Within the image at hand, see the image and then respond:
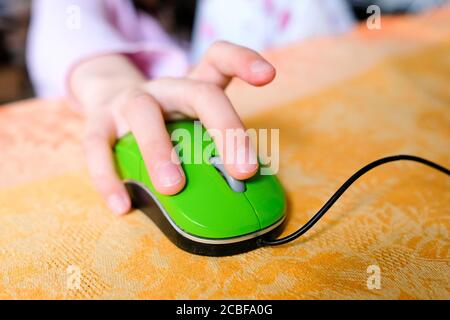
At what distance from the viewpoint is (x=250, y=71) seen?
0.33m

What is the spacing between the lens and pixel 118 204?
0.35 m

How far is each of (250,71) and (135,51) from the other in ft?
0.94

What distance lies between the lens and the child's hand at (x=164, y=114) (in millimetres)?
312

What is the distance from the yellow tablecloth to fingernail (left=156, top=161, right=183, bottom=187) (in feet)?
0.15

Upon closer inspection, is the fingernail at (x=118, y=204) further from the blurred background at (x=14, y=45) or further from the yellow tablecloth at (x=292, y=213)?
the blurred background at (x=14, y=45)

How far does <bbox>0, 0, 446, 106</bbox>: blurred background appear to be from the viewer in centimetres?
118

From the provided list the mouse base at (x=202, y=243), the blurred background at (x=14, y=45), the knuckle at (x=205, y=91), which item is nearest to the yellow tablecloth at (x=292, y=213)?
the mouse base at (x=202, y=243)

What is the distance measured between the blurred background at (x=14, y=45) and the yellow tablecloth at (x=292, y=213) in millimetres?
724

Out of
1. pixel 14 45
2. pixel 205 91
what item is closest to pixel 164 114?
pixel 205 91

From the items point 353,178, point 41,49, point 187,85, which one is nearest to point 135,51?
point 41,49

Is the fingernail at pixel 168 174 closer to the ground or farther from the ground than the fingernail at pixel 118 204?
farther from the ground

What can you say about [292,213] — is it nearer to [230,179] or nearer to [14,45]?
[230,179]
